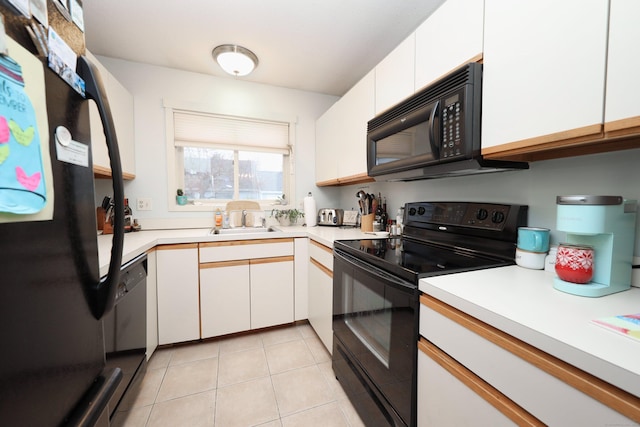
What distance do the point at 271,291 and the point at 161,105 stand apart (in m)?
2.04

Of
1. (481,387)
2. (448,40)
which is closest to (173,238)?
(481,387)

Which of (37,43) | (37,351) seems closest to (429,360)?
(37,351)

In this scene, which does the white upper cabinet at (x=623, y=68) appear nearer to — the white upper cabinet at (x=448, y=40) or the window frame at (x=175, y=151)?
the white upper cabinet at (x=448, y=40)

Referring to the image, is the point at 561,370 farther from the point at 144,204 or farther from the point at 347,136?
the point at 144,204

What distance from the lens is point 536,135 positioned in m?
0.85

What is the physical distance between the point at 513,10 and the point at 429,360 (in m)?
1.27

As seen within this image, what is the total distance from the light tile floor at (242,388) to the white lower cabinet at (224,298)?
154 millimetres

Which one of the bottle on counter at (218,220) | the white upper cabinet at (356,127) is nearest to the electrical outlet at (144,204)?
the bottle on counter at (218,220)

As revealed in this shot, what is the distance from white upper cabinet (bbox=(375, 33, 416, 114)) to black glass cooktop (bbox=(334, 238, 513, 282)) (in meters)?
0.88

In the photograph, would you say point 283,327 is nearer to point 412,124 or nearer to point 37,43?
point 412,124

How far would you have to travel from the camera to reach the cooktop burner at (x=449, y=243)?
1.04m

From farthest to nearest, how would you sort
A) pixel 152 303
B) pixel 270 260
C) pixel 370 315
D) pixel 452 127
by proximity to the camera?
pixel 270 260
pixel 152 303
pixel 370 315
pixel 452 127

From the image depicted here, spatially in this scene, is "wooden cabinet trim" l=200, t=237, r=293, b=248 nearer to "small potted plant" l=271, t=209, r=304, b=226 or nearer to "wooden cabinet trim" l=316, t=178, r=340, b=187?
"small potted plant" l=271, t=209, r=304, b=226

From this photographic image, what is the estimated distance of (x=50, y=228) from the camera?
0.42 meters
